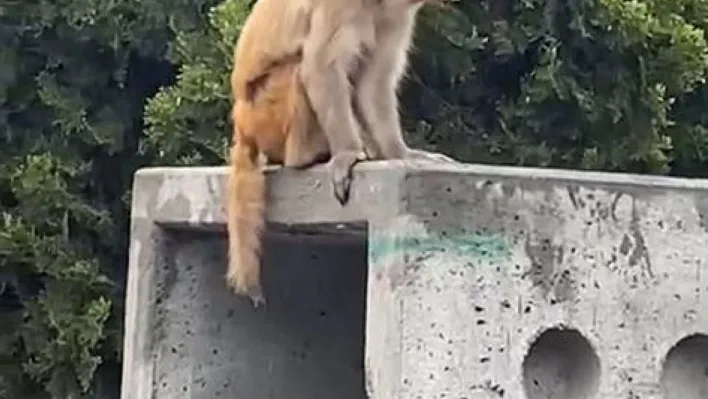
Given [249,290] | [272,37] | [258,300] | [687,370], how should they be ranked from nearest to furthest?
[687,370]
[249,290]
[272,37]
[258,300]

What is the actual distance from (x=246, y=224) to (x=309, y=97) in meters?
0.39

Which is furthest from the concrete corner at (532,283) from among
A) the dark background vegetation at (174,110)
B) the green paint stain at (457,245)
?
the dark background vegetation at (174,110)

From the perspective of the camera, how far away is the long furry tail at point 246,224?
5133 millimetres

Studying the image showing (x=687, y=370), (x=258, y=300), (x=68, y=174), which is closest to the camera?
(x=687, y=370)

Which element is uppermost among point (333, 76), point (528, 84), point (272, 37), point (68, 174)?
point (528, 84)

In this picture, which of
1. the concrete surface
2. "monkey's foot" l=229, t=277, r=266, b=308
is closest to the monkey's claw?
"monkey's foot" l=229, t=277, r=266, b=308

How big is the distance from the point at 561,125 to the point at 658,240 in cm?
370

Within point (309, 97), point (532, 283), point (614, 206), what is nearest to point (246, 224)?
point (309, 97)

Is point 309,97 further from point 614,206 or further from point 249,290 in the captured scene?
point 614,206

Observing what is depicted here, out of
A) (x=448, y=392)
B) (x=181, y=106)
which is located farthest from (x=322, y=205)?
(x=181, y=106)

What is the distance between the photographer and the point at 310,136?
526cm

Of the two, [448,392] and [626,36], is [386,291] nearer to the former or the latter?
[448,392]

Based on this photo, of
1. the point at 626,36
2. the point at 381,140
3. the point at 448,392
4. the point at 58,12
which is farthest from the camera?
the point at 58,12

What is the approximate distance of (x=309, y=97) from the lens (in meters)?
5.25
